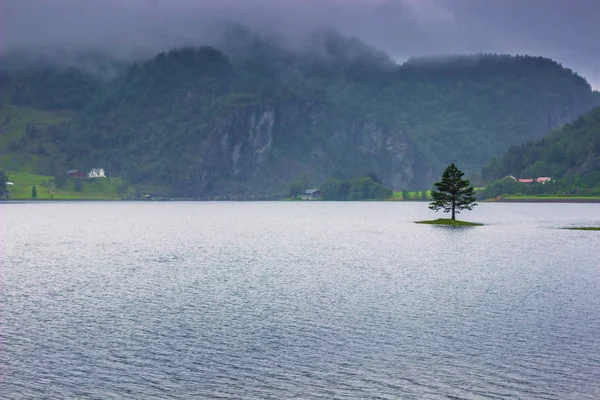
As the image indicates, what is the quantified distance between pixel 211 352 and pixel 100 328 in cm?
1390

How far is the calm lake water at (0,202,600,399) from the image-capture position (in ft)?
143

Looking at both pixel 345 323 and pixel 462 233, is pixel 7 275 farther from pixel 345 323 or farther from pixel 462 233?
pixel 462 233

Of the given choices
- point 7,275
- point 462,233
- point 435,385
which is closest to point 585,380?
point 435,385

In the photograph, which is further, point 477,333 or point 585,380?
point 477,333

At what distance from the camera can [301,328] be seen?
197 ft

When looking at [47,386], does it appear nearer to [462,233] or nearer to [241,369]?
[241,369]

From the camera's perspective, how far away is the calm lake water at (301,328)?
4356cm

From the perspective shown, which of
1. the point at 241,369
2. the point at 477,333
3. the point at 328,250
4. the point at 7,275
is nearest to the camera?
the point at 241,369

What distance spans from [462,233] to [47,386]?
160583mm

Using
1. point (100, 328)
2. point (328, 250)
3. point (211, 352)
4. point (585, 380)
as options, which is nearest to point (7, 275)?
point (100, 328)

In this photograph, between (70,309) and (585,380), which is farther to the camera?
(70,309)

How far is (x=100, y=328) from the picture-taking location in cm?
6000

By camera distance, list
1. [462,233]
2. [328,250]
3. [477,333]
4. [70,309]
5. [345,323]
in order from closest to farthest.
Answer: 1. [477,333]
2. [345,323]
3. [70,309]
4. [328,250]
5. [462,233]

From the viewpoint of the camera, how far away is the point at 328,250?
142m
